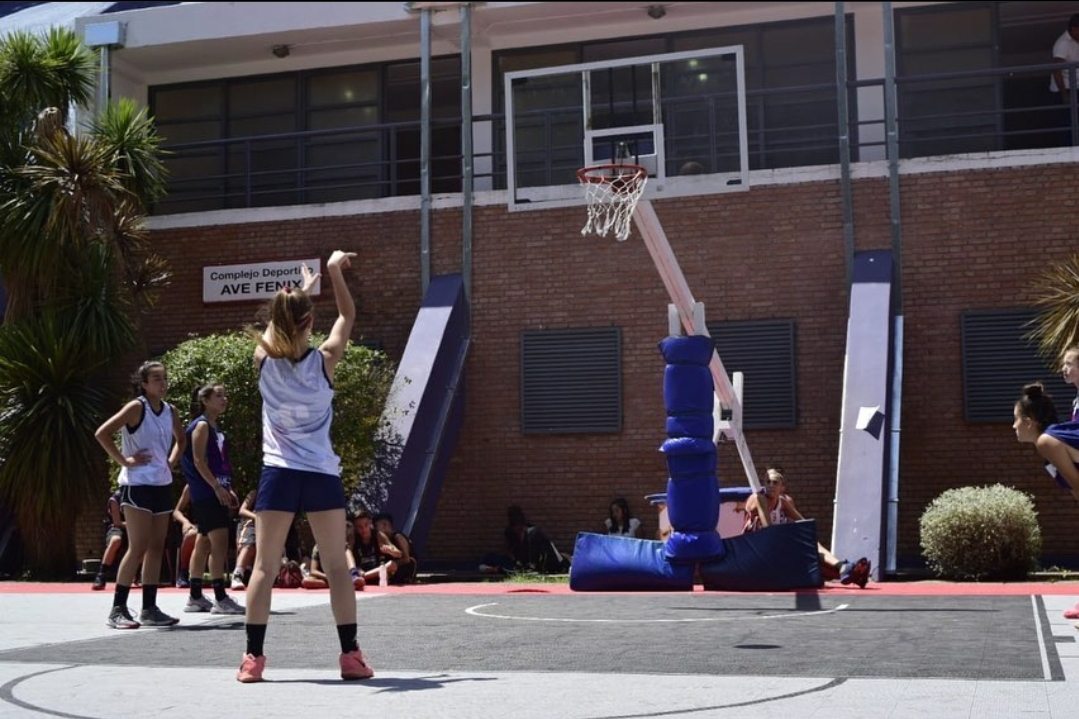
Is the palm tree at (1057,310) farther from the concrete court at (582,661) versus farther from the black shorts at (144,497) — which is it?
the black shorts at (144,497)

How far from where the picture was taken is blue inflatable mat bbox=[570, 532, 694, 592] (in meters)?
11.8

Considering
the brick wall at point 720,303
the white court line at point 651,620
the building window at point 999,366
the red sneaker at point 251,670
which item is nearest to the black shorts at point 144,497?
the white court line at point 651,620

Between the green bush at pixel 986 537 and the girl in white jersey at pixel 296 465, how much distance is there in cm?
904

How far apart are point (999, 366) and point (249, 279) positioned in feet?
31.5

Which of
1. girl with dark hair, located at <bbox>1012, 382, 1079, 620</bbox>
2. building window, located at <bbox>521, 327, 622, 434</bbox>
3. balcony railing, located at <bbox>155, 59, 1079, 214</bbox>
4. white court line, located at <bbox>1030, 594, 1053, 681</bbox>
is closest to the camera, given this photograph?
white court line, located at <bbox>1030, 594, 1053, 681</bbox>

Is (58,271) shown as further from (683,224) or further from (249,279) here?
(683,224)

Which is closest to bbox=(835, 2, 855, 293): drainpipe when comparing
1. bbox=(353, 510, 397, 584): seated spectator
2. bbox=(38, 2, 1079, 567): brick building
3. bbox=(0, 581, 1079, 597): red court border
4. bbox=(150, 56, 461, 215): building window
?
bbox=(38, 2, 1079, 567): brick building

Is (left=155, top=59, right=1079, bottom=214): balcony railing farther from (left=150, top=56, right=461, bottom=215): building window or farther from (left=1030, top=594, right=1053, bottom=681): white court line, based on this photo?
(left=1030, top=594, right=1053, bottom=681): white court line

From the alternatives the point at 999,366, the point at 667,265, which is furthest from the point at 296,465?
the point at 999,366

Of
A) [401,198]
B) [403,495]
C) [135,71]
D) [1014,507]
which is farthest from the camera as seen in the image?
[135,71]

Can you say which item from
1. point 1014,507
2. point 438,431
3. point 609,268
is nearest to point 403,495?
point 438,431

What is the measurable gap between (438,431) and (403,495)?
3.92ft

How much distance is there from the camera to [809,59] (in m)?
18.4

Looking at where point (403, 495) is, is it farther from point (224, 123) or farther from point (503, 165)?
point (224, 123)
